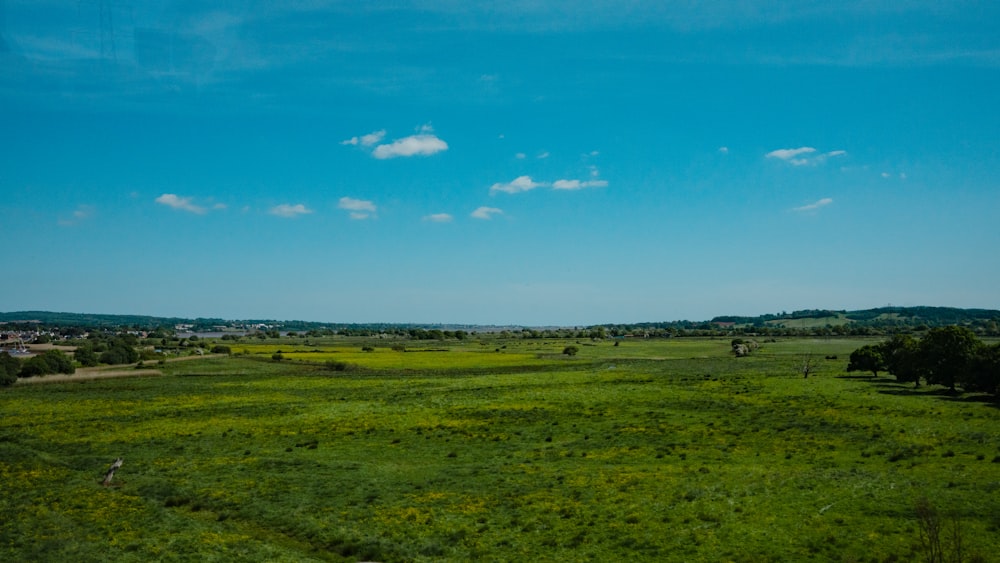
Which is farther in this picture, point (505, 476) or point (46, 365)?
point (46, 365)

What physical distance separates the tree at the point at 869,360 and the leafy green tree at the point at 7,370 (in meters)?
108

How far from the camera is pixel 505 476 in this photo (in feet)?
97.5

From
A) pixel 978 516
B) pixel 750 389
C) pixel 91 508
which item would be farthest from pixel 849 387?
pixel 91 508

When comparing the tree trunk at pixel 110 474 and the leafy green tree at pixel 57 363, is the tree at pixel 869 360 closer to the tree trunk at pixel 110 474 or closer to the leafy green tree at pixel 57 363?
the tree trunk at pixel 110 474

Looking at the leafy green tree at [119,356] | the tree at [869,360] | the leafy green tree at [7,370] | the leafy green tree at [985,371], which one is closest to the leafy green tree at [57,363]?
the leafy green tree at [7,370]

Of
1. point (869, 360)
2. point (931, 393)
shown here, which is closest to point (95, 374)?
point (931, 393)

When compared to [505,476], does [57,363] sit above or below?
below

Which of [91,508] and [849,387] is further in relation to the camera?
[849,387]

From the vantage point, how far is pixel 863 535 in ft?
63.5

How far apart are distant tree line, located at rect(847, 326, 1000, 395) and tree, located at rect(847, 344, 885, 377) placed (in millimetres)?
6457

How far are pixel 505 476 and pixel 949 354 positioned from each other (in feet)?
163

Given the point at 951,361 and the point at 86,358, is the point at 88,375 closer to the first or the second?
the point at 86,358

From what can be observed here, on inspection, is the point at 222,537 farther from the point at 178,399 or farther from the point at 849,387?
the point at 849,387

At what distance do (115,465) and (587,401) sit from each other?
131 ft
